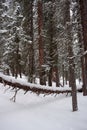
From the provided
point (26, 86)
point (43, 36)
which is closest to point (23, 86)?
point (26, 86)

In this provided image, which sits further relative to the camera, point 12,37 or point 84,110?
point 12,37

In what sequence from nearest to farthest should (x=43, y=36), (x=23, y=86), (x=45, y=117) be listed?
(x=45, y=117)
(x=23, y=86)
(x=43, y=36)

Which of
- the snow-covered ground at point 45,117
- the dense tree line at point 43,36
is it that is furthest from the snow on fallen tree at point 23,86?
the dense tree line at point 43,36

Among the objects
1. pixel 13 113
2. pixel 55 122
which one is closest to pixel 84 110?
pixel 55 122

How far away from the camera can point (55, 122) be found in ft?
29.8

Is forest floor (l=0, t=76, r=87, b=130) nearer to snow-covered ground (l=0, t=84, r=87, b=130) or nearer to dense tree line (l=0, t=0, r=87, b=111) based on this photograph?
snow-covered ground (l=0, t=84, r=87, b=130)

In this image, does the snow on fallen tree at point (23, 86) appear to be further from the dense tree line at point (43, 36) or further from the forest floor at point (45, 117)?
the dense tree line at point (43, 36)

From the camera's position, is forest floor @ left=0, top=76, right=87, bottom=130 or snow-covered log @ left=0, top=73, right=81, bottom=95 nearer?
forest floor @ left=0, top=76, right=87, bottom=130

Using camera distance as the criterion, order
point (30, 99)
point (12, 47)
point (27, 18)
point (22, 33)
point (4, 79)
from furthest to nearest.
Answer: point (12, 47), point (22, 33), point (27, 18), point (30, 99), point (4, 79)

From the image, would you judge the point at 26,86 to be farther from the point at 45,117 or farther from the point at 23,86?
the point at 45,117

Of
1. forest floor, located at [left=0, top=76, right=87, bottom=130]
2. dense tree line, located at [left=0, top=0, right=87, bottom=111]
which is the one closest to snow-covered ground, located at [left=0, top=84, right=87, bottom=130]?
forest floor, located at [left=0, top=76, right=87, bottom=130]

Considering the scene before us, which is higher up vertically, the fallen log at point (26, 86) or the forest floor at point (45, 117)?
the fallen log at point (26, 86)

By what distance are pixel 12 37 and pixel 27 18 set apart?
4.69 meters

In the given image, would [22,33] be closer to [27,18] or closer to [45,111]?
[27,18]
